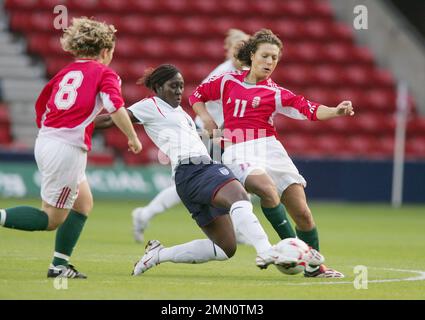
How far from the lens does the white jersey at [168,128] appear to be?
7.48 meters

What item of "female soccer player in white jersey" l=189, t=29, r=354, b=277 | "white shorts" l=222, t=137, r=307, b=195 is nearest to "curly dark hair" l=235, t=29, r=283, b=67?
"female soccer player in white jersey" l=189, t=29, r=354, b=277

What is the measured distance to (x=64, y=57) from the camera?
21.3m

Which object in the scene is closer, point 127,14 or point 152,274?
point 152,274

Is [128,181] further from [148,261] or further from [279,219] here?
[148,261]

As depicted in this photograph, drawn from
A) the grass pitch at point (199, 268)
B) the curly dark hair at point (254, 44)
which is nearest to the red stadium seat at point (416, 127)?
the grass pitch at point (199, 268)

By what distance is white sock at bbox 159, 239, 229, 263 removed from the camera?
24.8ft

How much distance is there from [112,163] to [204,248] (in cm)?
1083

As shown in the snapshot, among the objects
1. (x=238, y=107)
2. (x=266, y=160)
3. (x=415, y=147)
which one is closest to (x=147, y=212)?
(x=238, y=107)

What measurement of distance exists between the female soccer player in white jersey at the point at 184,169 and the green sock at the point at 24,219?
81cm

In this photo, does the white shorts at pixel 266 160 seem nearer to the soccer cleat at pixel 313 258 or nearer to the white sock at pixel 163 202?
the soccer cleat at pixel 313 258

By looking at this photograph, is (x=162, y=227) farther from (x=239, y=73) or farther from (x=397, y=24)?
(x=397, y=24)

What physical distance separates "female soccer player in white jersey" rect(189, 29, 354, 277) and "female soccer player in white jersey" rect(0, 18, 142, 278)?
1270 mm

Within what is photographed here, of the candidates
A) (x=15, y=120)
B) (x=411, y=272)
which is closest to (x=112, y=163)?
(x=15, y=120)

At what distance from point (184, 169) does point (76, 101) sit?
0.95m
